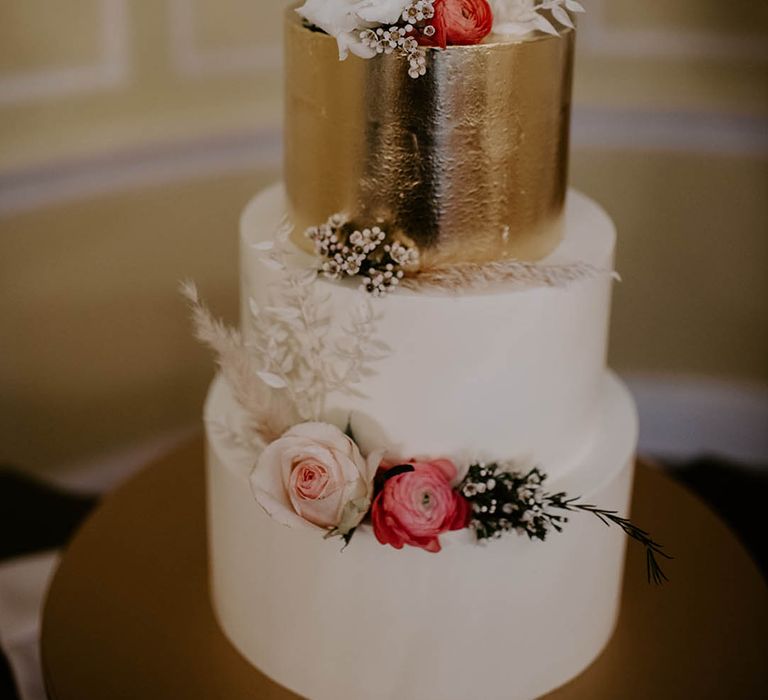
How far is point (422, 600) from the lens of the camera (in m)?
1.33

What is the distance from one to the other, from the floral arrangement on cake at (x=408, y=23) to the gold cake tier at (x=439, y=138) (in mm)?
20

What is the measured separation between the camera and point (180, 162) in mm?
2617

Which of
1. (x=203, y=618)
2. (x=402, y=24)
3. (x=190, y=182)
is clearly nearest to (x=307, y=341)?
(x=402, y=24)

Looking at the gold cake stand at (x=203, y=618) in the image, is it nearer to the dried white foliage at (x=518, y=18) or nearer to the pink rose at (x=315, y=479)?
the pink rose at (x=315, y=479)

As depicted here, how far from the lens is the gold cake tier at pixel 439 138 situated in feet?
4.00

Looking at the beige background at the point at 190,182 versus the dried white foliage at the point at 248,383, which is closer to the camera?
the dried white foliage at the point at 248,383

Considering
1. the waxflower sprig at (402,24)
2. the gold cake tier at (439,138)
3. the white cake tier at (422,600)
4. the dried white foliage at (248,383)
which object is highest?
the waxflower sprig at (402,24)

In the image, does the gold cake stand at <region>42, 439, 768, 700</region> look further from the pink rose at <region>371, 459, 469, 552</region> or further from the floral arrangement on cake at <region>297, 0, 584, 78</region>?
the floral arrangement on cake at <region>297, 0, 584, 78</region>

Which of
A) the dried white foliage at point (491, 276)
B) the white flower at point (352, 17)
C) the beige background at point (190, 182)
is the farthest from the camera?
the beige background at point (190, 182)

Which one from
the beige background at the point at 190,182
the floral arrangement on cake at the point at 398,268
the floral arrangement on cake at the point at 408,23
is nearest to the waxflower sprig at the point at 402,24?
the floral arrangement on cake at the point at 408,23

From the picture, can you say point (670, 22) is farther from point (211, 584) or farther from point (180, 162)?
point (211, 584)

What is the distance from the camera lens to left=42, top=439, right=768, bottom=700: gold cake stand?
1.46m

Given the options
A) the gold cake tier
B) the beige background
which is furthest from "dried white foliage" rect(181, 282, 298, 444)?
the beige background

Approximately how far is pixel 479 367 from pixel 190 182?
62.5 inches
